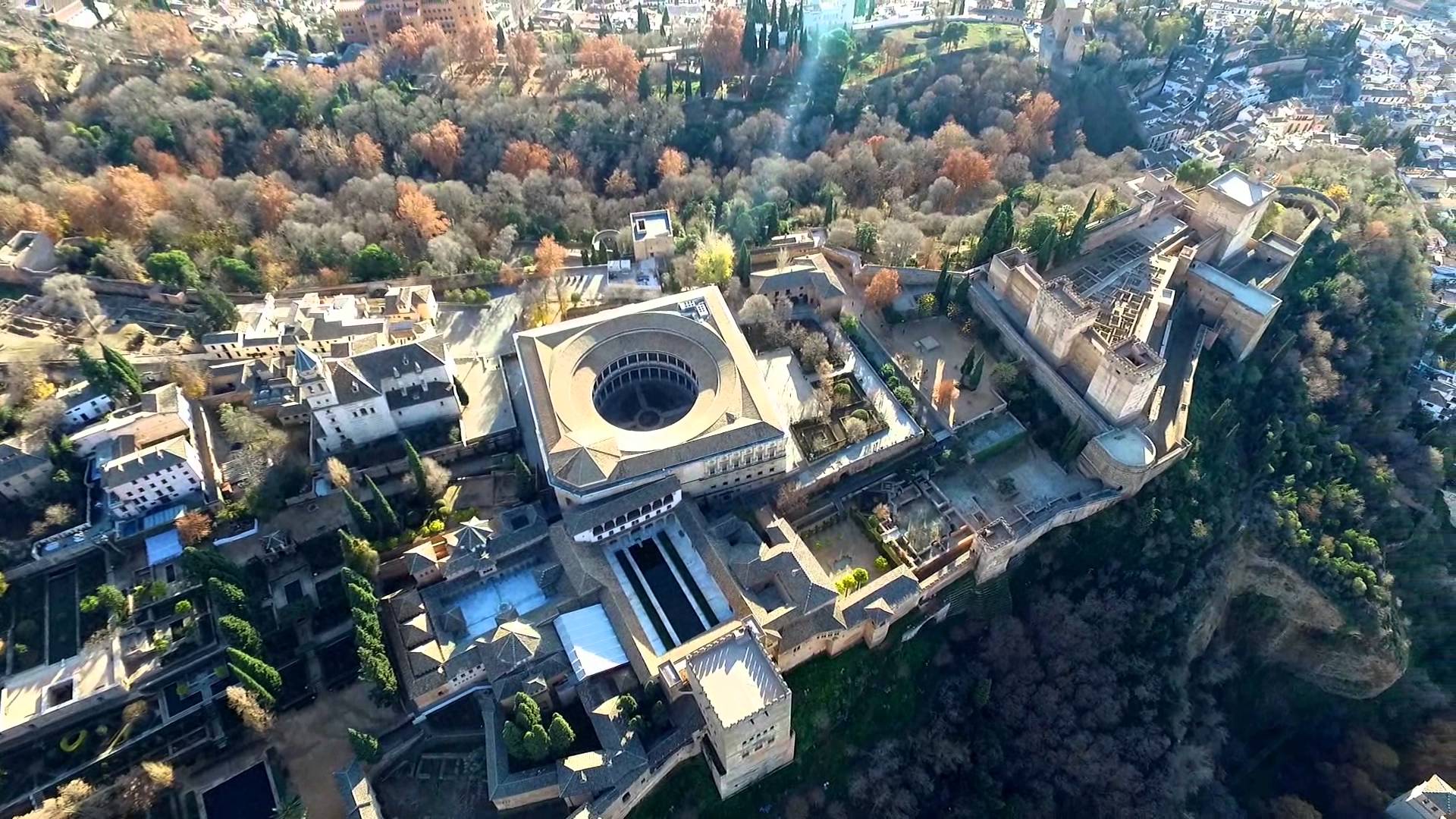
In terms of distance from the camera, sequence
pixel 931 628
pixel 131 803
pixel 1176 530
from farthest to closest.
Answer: pixel 1176 530 → pixel 931 628 → pixel 131 803

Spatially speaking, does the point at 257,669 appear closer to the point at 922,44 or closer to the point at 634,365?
the point at 634,365

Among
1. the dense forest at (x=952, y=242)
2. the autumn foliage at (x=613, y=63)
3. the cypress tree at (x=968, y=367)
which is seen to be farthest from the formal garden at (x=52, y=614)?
the autumn foliage at (x=613, y=63)

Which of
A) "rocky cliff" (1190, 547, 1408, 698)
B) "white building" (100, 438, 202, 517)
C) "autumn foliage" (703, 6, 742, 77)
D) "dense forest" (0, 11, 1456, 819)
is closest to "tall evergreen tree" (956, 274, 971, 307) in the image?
"dense forest" (0, 11, 1456, 819)

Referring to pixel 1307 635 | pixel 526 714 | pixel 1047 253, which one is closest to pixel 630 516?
pixel 526 714

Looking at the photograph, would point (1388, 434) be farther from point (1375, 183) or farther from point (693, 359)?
point (693, 359)

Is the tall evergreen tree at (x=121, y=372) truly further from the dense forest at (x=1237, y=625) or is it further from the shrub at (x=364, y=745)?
the dense forest at (x=1237, y=625)

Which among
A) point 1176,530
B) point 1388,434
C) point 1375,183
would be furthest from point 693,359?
point 1375,183
